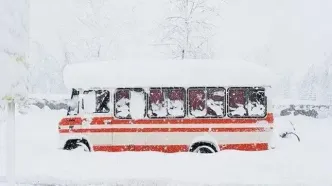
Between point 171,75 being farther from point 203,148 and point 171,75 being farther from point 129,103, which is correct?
point 203,148

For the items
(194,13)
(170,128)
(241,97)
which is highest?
(194,13)

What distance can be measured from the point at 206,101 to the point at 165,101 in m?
1.20

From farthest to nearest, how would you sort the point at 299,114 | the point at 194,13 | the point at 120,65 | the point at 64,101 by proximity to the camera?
the point at 64,101
the point at 299,114
the point at 194,13
the point at 120,65

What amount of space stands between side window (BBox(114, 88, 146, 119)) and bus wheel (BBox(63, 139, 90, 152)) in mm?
1303

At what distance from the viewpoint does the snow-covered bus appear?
1282cm

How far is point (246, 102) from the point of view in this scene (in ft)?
42.5

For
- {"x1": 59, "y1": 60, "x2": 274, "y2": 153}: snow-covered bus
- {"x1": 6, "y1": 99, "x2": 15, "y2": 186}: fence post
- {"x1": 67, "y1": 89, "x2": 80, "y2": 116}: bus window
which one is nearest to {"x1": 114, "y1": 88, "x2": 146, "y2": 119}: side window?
{"x1": 59, "y1": 60, "x2": 274, "y2": 153}: snow-covered bus

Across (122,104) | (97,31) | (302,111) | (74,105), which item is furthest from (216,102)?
(97,31)

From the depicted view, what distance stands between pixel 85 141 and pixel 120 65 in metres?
2.55

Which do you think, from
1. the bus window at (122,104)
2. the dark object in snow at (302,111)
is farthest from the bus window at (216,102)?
the dark object in snow at (302,111)

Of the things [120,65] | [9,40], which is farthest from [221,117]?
[9,40]

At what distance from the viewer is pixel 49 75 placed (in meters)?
60.0

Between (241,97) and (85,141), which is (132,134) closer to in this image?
(85,141)

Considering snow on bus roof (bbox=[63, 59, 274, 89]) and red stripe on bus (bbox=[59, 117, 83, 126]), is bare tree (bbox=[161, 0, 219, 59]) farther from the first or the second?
Answer: red stripe on bus (bbox=[59, 117, 83, 126])
